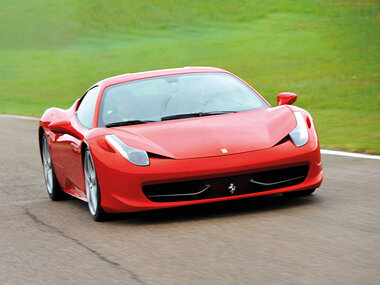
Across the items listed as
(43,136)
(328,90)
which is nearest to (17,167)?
(43,136)

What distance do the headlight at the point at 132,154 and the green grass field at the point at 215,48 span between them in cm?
481

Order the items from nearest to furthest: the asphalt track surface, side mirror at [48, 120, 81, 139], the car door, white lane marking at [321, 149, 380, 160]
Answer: the asphalt track surface → the car door → side mirror at [48, 120, 81, 139] → white lane marking at [321, 149, 380, 160]

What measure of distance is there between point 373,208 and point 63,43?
35648mm

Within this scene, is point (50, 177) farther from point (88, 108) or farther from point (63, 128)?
point (88, 108)

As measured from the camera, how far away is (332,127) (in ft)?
45.8

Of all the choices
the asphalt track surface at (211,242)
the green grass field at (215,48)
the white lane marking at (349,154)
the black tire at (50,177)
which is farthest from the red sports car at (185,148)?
the green grass field at (215,48)

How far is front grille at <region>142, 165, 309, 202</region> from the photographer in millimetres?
6473

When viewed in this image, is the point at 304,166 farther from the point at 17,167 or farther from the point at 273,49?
the point at 273,49

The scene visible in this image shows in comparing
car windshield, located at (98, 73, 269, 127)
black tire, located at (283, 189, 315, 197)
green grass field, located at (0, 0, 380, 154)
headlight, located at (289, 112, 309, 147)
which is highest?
car windshield, located at (98, 73, 269, 127)

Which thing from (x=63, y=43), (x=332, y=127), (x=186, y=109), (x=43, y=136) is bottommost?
(x=63, y=43)

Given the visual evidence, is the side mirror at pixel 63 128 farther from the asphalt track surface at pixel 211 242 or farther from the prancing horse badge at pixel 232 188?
the prancing horse badge at pixel 232 188

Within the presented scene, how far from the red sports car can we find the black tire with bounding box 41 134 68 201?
0.88 metres

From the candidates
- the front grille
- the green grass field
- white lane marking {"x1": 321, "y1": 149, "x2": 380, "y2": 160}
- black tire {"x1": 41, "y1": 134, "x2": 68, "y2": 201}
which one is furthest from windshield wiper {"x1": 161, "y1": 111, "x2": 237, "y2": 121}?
the green grass field

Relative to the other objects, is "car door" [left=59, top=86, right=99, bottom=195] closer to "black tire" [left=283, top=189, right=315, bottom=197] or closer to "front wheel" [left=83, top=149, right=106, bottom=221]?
"front wheel" [left=83, top=149, right=106, bottom=221]
